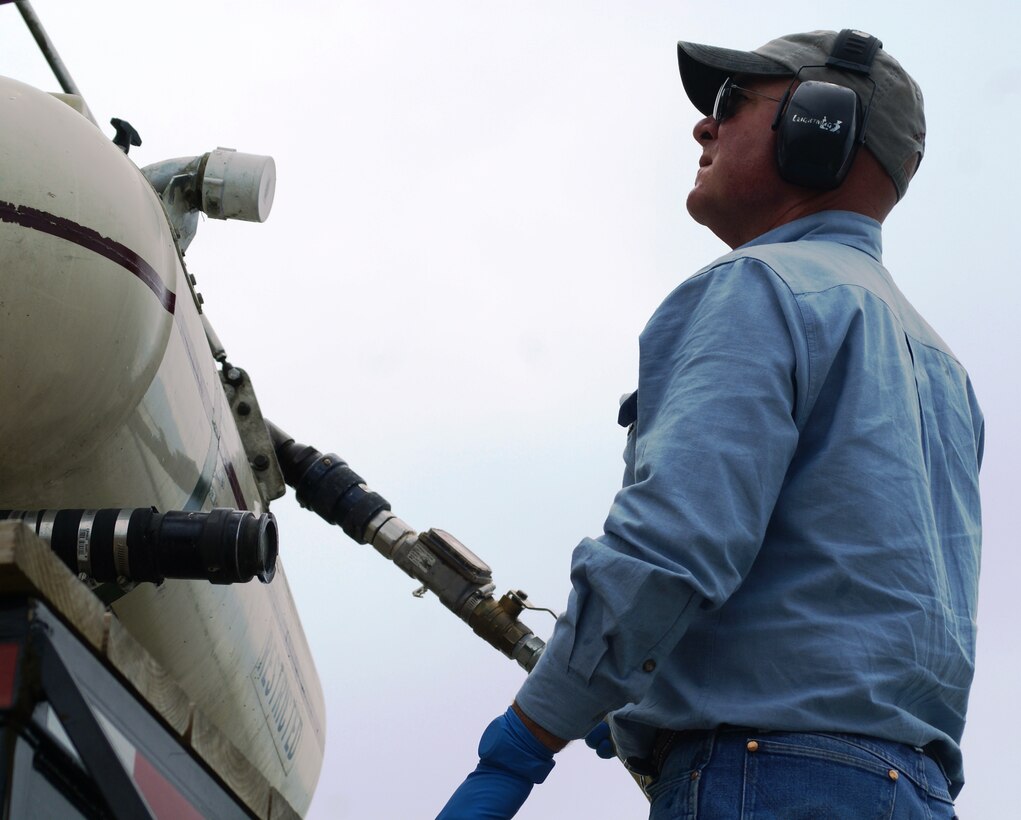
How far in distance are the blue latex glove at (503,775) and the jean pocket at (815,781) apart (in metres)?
0.42

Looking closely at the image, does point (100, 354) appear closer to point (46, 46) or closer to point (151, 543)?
point (151, 543)

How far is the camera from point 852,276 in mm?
3010

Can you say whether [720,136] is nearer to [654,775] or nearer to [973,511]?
[973,511]

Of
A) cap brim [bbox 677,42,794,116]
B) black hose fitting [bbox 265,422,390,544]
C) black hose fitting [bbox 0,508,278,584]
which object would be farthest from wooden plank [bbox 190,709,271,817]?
black hose fitting [bbox 265,422,390,544]

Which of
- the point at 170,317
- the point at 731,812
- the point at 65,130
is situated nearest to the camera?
the point at 731,812

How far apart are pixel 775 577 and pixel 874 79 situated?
1451 millimetres

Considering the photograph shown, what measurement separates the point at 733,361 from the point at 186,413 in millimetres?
2014

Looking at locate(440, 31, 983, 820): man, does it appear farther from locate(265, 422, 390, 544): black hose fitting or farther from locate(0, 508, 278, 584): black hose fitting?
locate(265, 422, 390, 544): black hose fitting

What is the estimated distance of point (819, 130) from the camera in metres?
3.22

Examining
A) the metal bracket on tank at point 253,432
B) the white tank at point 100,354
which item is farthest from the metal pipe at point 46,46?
the white tank at point 100,354

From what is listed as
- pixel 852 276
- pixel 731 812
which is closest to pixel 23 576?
pixel 731 812

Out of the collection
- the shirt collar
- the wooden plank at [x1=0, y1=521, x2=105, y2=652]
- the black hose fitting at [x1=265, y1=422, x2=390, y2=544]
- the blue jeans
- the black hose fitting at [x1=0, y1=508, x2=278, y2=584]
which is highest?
the shirt collar

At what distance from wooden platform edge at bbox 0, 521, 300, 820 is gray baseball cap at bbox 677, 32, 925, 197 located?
2069mm

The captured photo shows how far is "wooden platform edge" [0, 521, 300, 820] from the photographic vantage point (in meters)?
1.81
